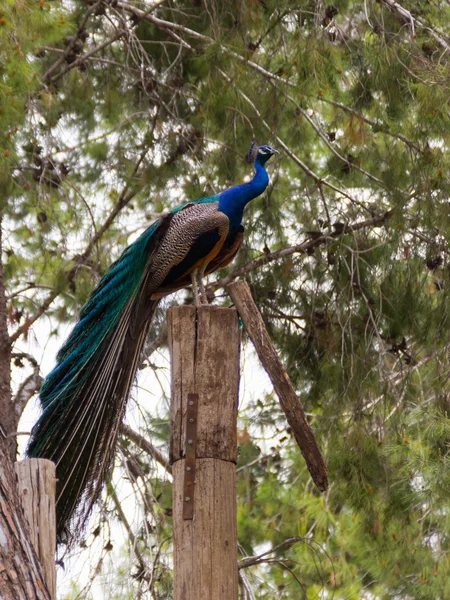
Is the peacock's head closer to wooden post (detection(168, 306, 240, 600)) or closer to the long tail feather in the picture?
the long tail feather

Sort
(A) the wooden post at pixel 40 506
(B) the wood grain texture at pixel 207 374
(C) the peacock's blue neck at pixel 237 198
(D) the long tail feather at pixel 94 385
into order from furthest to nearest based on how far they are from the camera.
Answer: (C) the peacock's blue neck at pixel 237 198 < (D) the long tail feather at pixel 94 385 < (B) the wood grain texture at pixel 207 374 < (A) the wooden post at pixel 40 506

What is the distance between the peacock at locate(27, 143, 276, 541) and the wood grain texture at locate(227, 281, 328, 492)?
475 mm

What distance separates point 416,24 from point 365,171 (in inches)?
30.4

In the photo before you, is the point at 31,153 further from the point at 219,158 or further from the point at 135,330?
the point at 135,330

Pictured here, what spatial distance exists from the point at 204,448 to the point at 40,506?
59 cm

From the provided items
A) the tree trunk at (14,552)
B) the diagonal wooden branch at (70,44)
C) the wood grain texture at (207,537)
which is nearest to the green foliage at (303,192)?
the diagonal wooden branch at (70,44)

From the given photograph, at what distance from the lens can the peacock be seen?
3914mm

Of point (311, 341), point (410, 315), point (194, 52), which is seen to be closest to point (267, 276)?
point (311, 341)

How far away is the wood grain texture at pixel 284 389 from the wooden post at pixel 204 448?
81 mm

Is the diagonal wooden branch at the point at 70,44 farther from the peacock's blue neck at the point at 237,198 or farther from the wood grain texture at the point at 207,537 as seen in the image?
the wood grain texture at the point at 207,537

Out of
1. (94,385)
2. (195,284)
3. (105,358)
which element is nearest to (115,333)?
(105,358)

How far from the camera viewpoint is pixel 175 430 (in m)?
3.20

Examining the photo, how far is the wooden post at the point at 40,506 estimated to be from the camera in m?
2.69

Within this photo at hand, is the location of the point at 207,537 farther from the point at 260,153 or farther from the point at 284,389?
the point at 260,153
